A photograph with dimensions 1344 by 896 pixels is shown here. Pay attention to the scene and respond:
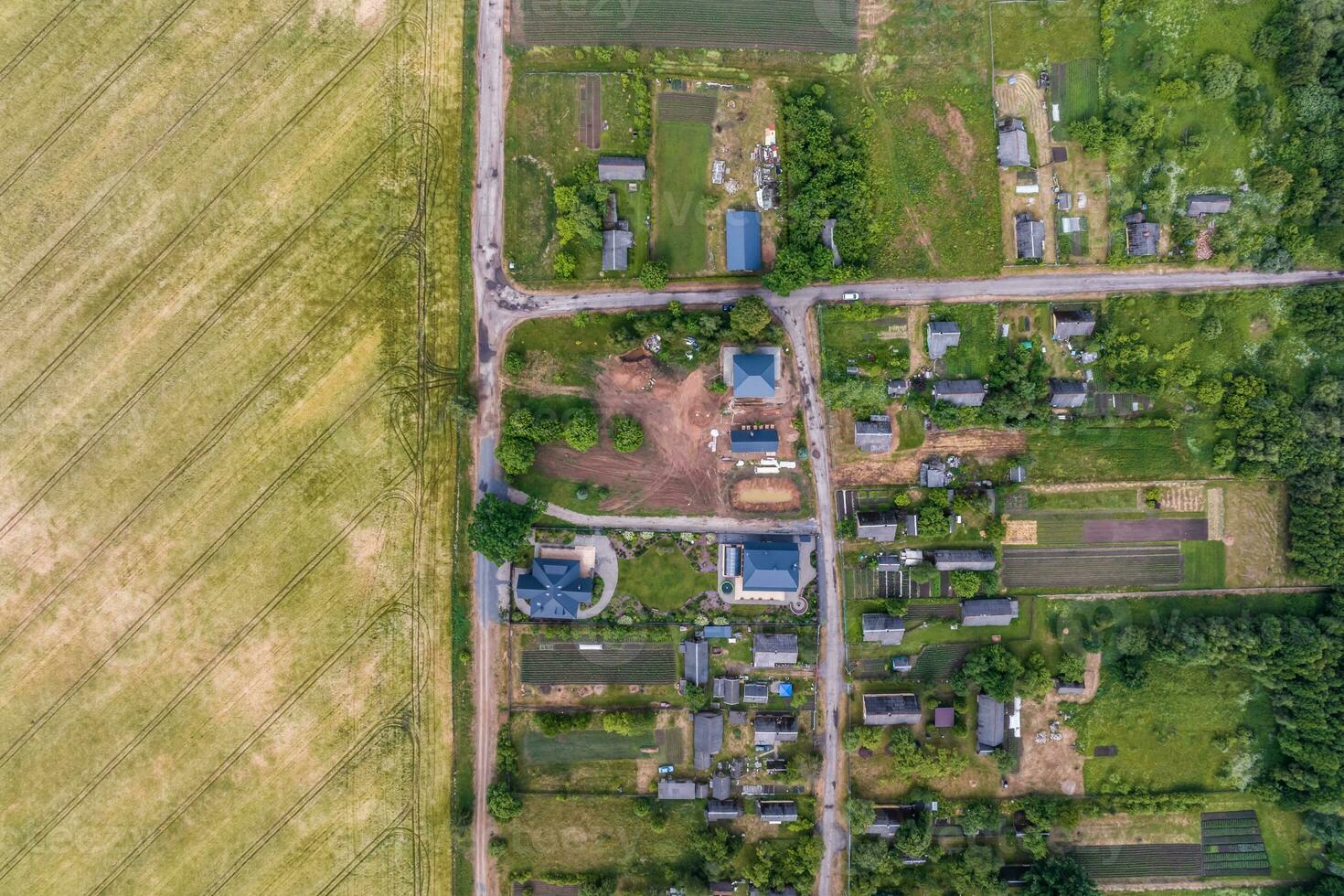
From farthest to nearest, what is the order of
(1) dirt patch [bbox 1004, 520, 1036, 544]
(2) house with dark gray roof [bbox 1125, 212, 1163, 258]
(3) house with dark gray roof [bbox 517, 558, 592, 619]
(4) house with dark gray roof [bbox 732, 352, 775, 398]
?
(1) dirt patch [bbox 1004, 520, 1036, 544]
(2) house with dark gray roof [bbox 1125, 212, 1163, 258]
(3) house with dark gray roof [bbox 517, 558, 592, 619]
(4) house with dark gray roof [bbox 732, 352, 775, 398]

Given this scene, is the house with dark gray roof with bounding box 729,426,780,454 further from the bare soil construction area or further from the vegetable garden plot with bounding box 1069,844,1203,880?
the vegetable garden plot with bounding box 1069,844,1203,880

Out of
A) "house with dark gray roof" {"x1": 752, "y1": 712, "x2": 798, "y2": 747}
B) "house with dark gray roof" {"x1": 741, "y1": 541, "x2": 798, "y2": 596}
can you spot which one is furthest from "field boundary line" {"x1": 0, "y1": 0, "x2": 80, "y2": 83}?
"house with dark gray roof" {"x1": 752, "y1": 712, "x2": 798, "y2": 747}

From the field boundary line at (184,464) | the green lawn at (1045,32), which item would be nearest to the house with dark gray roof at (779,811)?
the field boundary line at (184,464)

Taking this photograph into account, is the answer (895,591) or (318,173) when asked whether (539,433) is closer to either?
(318,173)

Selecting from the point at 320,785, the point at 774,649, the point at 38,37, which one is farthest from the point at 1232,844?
the point at 38,37

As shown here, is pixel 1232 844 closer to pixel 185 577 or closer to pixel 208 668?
pixel 208 668

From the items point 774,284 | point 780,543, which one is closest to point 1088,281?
point 774,284

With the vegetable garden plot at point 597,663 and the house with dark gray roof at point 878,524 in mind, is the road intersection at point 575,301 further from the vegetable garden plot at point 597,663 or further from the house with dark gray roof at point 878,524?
the vegetable garden plot at point 597,663
